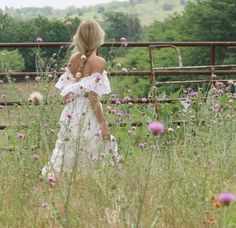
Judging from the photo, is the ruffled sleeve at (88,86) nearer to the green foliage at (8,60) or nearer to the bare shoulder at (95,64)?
the bare shoulder at (95,64)

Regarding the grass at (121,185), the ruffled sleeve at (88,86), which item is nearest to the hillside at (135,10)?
the ruffled sleeve at (88,86)

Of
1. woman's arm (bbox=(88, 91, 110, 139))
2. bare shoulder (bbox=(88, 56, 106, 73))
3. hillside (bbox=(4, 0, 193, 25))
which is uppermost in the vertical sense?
bare shoulder (bbox=(88, 56, 106, 73))

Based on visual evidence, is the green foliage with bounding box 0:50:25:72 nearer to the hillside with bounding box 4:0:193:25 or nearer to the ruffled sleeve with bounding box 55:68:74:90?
the ruffled sleeve with bounding box 55:68:74:90

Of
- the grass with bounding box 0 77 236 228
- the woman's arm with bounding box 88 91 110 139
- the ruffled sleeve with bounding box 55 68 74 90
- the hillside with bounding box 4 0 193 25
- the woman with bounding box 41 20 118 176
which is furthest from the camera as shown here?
the hillside with bounding box 4 0 193 25

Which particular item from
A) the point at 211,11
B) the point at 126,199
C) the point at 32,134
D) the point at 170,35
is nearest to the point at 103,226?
the point at 126,199

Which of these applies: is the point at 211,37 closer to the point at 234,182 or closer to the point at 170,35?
the point at 170,35

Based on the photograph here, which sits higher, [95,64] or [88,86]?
[95,64]

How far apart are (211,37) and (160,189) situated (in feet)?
169

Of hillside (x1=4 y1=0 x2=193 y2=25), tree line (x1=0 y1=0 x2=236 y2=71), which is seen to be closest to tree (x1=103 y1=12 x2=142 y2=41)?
tree line (x1=0 y1=0 x2=236 y2=71)

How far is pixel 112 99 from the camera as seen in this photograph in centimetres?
615

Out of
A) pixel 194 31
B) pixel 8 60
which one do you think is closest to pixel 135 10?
pixel 194 31

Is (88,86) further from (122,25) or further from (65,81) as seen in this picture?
(122,25)

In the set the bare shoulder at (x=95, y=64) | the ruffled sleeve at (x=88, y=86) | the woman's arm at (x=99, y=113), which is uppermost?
the bare shoulder at (x=95, y=64)

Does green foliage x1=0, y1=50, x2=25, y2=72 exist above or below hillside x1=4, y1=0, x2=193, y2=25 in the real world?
above
